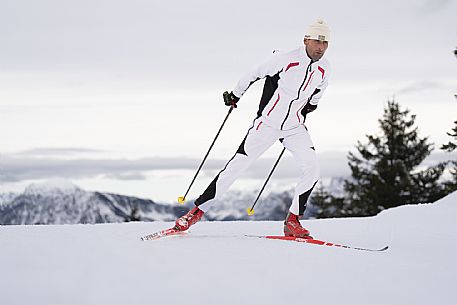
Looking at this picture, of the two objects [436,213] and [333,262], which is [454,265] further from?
[436,213]

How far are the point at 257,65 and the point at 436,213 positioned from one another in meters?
3.12

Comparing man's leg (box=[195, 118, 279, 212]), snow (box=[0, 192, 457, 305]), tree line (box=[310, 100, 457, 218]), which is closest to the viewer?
snow (box=[0, 192, 457, 305])

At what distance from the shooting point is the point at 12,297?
2.65 m

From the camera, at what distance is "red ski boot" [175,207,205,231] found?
496 centimetres

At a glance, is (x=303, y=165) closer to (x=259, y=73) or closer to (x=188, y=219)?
→ (x=259, y=73)

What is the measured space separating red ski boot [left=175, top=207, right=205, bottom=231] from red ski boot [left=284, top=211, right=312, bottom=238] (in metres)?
0.85

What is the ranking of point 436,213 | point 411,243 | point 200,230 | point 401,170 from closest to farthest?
point 411,243 → point 200,230 → point 436,213 → point 401,170

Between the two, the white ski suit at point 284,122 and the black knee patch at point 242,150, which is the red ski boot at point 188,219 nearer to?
the white ski suit at point 284,122

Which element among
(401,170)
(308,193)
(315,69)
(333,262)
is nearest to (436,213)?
(308,193)

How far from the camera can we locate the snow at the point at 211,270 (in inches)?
110

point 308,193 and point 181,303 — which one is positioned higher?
point 308,193

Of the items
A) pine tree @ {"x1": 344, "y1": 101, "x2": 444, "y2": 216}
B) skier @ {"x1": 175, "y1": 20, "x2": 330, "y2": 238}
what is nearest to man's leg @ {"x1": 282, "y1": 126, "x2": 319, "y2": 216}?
skier @ {"x1": 175, "y1": 20, "x2": 330, "y2": 238}

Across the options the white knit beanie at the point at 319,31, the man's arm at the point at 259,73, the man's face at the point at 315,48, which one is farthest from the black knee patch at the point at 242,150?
the white knit beanie at the point at 319,31

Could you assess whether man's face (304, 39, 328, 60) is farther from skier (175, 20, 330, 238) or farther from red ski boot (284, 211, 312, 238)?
red ski boot (284, 211, 312, 238)
